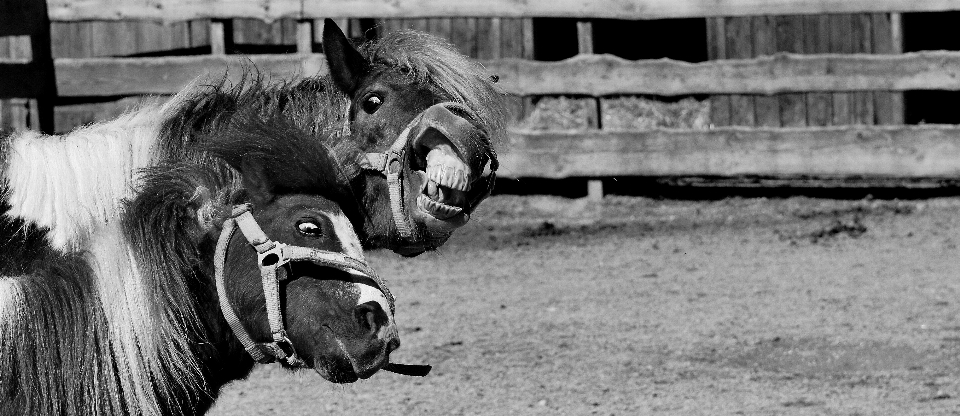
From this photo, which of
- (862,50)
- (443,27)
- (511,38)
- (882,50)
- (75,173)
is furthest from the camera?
(443,27)

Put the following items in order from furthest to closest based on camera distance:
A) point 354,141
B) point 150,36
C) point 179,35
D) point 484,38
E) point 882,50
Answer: point 150,36, point 179,35, point 484,38, point 882,50, point 354,141

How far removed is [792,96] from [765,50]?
550mm

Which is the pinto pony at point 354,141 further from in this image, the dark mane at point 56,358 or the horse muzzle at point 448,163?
the dark mane at point 56,358

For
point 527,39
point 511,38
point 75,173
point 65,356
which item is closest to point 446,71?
point 75,173

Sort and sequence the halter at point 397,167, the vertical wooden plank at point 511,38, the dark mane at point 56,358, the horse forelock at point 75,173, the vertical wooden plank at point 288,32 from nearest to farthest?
the dark mane at point 56,358, the horse forelock at point 75,173, the halter at point 397,167, the vertical wooden plank at point 511,38, the vertical wooden plank at point 288,32

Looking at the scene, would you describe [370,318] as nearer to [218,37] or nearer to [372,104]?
[372,104]

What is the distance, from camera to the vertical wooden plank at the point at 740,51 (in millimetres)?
12719

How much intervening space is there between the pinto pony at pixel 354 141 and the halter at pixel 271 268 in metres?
0.25

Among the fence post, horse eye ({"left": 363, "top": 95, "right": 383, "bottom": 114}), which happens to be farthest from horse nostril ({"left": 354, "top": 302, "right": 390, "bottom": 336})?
the fence post

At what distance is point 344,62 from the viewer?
13.7 feet

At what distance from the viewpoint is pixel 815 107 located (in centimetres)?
1279

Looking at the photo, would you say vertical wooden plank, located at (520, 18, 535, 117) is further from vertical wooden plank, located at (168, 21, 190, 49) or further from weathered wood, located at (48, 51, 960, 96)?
vertical wooden plank, located at (168, 21, 190, 49)

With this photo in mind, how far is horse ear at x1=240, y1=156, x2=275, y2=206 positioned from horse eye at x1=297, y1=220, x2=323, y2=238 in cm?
13

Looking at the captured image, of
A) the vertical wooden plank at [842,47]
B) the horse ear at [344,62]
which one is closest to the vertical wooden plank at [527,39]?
the vertical wooden plank at [842,47]
